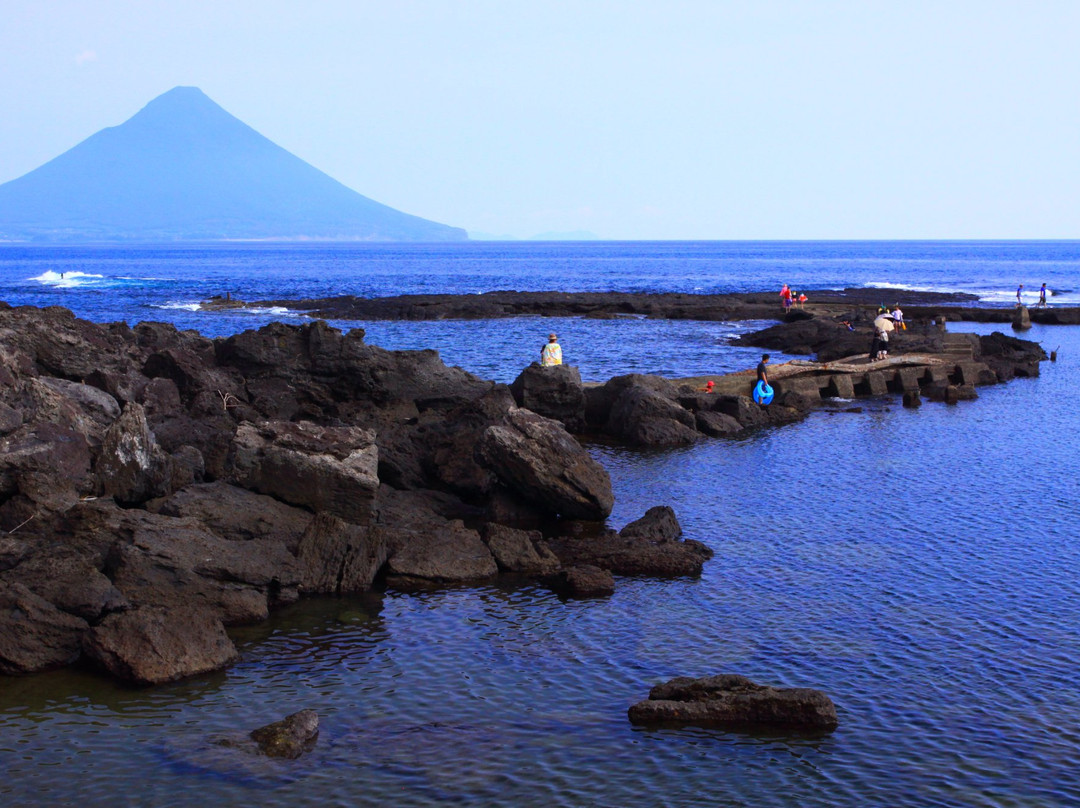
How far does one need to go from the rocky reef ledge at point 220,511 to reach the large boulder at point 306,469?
1.3 inches

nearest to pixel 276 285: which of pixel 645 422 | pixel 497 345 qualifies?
pixel 497 345

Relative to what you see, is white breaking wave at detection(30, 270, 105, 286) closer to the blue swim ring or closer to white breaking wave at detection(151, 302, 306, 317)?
white breaking wave at detection(151, 302, 306, 317)

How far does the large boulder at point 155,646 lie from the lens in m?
13.9

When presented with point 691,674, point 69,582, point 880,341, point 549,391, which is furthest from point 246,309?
point 691,674

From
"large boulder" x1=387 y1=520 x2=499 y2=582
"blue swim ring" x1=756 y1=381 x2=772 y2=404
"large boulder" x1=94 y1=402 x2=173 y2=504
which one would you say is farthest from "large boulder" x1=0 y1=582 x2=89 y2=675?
"blue swim ring" x1=756 y1=381 x2=772 y2=404

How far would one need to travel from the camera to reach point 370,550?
18.2 meters

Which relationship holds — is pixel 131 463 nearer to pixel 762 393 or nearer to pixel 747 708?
pixel 747 708

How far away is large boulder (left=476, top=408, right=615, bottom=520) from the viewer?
835 inches

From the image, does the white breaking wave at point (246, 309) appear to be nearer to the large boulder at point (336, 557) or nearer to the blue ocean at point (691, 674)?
the blue ocean at point (691, 674)

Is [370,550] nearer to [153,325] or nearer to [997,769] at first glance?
[997,769]

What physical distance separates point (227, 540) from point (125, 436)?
330cm

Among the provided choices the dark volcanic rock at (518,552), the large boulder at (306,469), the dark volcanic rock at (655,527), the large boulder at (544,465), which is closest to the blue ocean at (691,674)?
the dark volcanic rock at (518,552)

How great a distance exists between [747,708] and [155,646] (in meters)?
8.00

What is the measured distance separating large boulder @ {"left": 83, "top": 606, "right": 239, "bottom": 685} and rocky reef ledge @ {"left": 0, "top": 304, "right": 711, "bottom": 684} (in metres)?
0.02
